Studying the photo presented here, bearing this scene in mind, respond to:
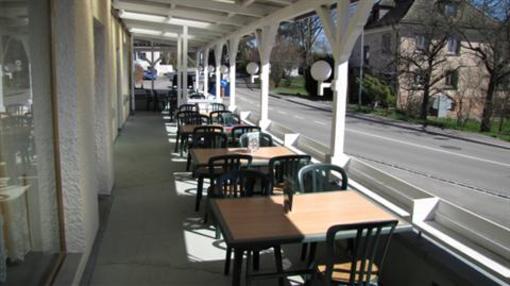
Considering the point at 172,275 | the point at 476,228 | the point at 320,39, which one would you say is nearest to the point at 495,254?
the point at 476,228

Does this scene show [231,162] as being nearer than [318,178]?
No

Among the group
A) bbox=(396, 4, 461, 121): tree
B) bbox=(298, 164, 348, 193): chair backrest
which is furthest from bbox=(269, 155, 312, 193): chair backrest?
bbox=(396, 4, 461, 121): tree

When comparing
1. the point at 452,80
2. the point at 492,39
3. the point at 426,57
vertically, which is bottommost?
the point at 452,80

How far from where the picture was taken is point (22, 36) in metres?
2.88

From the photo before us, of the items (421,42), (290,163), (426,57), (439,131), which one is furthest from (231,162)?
(421,42)

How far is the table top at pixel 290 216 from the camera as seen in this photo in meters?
2.81

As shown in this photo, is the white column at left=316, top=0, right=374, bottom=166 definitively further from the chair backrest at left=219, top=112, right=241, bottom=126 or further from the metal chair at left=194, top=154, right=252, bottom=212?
the chair backrest at left=219, top=112, right=241, bottom=126

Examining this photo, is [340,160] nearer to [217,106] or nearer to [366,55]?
[217,106]

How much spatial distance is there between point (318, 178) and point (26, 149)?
2.44m

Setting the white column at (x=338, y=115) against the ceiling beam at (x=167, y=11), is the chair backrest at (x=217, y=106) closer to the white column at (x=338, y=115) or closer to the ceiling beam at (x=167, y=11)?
the ceiling beam at (x=167, y=11)

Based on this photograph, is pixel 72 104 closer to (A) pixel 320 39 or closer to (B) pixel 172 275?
(B) pixel 172 275

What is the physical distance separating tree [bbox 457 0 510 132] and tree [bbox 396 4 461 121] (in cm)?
133

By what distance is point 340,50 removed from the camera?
15.8 feet

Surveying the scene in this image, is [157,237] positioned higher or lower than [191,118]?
lower
